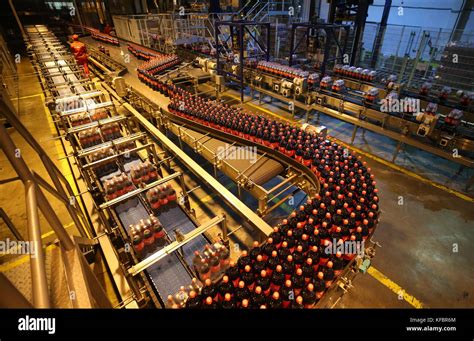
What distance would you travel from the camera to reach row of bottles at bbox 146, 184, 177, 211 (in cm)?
367

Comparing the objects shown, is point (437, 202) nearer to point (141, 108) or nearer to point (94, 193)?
point (94, 193)

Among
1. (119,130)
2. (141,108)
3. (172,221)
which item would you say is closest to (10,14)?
(141,108)

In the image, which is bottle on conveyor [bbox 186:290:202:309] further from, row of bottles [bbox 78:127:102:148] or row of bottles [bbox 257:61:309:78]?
row of bottles [bbox 257:61:309:78]

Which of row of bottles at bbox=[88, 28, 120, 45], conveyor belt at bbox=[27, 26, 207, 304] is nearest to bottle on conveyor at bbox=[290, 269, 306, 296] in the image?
conveyor belt at bbox=[27, 26, 207, 304]

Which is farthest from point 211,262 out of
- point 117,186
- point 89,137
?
point 89,137

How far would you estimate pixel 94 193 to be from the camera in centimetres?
434

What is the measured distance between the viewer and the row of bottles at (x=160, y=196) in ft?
12.0

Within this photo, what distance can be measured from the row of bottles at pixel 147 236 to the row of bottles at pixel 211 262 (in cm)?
62

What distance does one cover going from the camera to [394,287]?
3.69 metres

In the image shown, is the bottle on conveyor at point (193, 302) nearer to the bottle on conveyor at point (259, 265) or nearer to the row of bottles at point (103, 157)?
the bottle on conveyor at point (259, 265)

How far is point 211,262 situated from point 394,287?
2.90m

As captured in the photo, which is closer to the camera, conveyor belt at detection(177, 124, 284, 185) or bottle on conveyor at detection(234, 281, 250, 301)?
bottle on conveyor at detection(234, 281, 250, 301)

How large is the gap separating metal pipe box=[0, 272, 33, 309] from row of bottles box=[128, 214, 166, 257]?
6.77 ft

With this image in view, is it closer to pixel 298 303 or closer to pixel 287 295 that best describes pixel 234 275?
pixel 287 295
